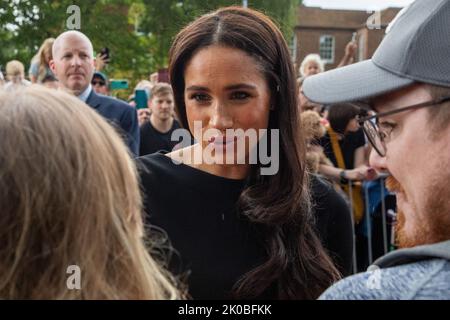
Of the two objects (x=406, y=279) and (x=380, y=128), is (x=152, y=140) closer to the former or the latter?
(x=380, y=128)

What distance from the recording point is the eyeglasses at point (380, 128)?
1313mm

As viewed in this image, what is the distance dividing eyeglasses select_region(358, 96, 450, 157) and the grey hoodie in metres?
0.33

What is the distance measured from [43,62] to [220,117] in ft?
11.0

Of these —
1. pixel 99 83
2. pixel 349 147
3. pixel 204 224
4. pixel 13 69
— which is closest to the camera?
pixel 204 224

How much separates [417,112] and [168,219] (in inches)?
37.8

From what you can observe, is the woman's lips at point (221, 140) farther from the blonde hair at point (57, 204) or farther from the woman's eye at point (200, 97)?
the blonde hair at point (57, 204)

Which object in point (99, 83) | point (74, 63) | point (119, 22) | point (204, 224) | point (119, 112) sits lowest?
point (204, 224)

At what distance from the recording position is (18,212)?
1082 mm

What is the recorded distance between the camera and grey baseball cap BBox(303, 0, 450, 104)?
1304 millimetres

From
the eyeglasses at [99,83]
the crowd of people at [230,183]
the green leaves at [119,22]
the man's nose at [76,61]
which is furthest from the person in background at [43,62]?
the crowd of people at [230,183]

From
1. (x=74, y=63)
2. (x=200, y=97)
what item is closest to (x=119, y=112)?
(x=74, y=63)

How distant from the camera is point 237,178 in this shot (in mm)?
2191

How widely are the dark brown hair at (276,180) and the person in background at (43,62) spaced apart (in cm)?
282
